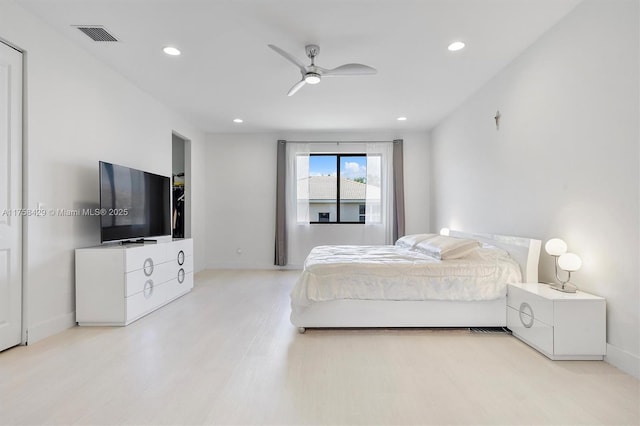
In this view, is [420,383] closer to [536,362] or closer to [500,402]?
[500,402]

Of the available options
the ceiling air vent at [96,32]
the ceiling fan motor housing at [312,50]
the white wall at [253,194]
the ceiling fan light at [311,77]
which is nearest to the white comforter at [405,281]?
the ceiling fan light at [311,77]

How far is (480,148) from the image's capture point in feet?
13.0

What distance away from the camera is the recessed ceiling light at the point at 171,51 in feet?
9.62

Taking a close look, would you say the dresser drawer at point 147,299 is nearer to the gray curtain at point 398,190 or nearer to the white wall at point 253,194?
the white wall at point 253,194

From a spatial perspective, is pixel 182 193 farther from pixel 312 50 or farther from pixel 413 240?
pixel 413 240

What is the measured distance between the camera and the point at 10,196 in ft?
7.92

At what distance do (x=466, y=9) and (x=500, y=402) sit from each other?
264 cm

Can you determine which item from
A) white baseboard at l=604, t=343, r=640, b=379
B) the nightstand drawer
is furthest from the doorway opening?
white baseboard at l=604, t=343, r=640, b=379

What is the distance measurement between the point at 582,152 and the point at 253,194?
4.92m

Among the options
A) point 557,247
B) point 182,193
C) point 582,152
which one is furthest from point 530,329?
point 182,193

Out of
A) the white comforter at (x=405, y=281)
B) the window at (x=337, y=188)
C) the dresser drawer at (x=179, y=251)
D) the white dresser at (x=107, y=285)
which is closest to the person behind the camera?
the white comforter at (x=405, y=281)

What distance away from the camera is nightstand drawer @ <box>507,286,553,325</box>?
89.3 inches

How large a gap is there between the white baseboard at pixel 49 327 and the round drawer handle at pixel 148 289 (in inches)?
23.0

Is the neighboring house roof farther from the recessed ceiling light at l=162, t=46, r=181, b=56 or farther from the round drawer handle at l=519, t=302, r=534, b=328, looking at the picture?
the round drawer handle at l=519, t=302, r=534, b=328
